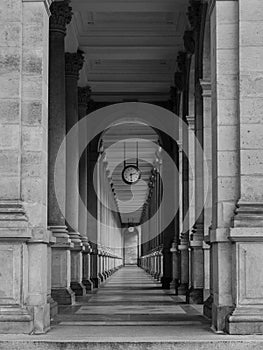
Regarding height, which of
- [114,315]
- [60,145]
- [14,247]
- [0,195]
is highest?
[60,145]

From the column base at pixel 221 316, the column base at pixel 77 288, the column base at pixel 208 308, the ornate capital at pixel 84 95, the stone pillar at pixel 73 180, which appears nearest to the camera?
the column base at pixel 221 316

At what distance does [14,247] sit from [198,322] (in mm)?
4024

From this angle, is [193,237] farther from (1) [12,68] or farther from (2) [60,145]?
(1) [12,68]

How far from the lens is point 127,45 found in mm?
25594

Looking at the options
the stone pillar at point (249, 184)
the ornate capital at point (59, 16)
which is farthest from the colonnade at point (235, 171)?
the ornate capital at point (59, 16)

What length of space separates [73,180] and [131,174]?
13886mm

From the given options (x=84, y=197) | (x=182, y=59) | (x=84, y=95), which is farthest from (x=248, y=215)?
(x=84, y=95)

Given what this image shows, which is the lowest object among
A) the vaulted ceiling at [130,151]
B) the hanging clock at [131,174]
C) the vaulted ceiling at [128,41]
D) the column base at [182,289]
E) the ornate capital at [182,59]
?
the column base at [182,289]

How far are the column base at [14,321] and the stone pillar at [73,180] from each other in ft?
34.3

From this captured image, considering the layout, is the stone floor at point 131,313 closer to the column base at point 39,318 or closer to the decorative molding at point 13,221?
the column base at point 39,318

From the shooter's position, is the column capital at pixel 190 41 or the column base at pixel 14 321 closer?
the column base at pixel 14 321

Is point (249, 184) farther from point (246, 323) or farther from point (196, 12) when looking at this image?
point (196, 12)

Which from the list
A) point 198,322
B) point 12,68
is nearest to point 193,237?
point 198,322

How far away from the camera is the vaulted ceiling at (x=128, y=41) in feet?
72.3
